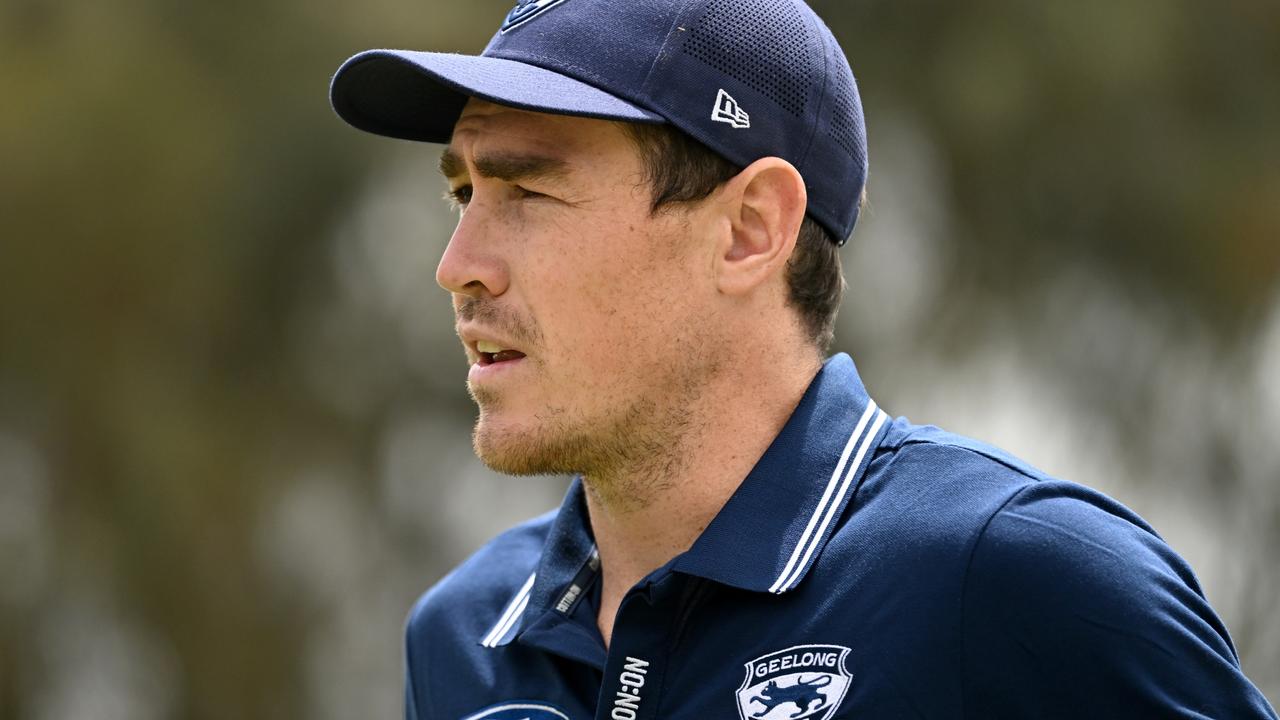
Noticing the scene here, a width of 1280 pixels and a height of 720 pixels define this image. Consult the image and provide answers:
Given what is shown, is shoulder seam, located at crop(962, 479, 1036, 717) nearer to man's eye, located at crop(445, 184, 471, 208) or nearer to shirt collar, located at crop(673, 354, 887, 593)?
shirt collar, located at crop(673, 354, 887, 593)

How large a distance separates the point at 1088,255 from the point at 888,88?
1204mm

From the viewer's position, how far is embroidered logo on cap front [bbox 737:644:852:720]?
1933 mm

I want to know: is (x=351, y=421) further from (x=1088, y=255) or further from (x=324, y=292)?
(x=1088, y=255)

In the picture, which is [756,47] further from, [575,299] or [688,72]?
[575,299]

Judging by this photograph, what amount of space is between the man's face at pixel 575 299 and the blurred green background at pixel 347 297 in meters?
4.36

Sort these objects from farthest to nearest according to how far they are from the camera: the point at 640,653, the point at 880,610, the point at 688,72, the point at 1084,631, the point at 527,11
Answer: the point at 527,11
the point at 688,72
the point at 640,653
the point at 880,610
the point at 1084,631

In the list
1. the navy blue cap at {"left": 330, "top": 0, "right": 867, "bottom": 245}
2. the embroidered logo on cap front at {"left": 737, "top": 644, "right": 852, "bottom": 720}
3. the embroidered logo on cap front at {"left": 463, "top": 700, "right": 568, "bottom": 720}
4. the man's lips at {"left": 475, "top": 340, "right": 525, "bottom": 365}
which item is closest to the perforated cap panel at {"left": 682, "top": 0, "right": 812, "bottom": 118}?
the navy blue cap at {"left": 330, "top": 0, "right": 867, "bottom": 245}

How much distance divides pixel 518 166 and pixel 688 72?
10.5 inches

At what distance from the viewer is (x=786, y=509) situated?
2.16 metres

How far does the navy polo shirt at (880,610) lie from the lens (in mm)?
1835

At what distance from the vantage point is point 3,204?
6930mm

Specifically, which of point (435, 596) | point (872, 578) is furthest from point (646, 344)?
point (435, 596)

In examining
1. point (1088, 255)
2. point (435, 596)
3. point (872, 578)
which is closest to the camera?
point (872, 578)

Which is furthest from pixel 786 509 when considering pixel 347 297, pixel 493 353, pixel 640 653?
pixel 347 297
